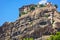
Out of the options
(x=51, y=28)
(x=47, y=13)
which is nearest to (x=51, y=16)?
(x=47, y=13)

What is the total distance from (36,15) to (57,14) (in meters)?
12.1

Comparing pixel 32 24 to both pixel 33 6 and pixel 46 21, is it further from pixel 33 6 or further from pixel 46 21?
pixel 33 6

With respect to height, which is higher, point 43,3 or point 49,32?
point 43,3

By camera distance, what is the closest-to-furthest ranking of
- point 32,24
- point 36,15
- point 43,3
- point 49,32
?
point 49,32, point 32,24, point 36,15, point 43,3

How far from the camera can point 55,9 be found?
164 metres

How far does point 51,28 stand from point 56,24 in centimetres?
669

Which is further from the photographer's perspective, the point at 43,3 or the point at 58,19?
the point at 43,3

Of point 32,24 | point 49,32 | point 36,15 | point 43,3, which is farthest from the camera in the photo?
point 43,3

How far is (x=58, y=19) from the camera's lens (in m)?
152

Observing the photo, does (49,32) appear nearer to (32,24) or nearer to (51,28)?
(51,28)

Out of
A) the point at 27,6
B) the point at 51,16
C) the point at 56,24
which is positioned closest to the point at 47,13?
the point at 51,16

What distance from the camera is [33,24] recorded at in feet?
490

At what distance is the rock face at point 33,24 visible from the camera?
14162cm

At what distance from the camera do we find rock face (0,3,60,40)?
141625 millimetres
